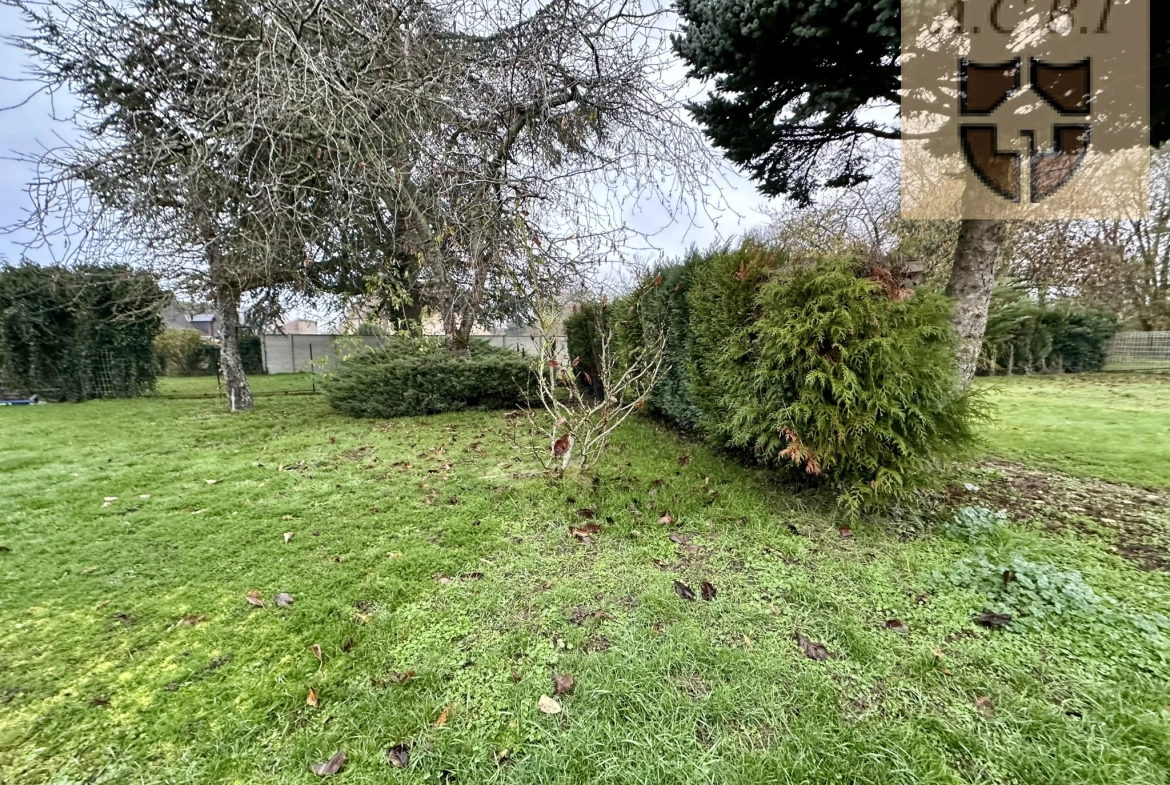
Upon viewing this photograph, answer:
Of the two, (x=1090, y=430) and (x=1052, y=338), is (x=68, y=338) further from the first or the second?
(x=1052, y=338)

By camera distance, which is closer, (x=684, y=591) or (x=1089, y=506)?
(x=684, y=591)

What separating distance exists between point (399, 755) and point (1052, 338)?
60.6ft

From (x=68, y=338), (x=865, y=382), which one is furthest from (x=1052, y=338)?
(x=68, y=338)

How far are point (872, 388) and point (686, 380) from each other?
2.24 m

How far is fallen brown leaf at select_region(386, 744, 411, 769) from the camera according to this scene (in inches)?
55.1

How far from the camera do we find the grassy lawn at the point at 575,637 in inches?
55.7

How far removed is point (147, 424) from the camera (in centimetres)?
680

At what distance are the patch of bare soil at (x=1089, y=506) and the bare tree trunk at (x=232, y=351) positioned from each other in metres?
10.4

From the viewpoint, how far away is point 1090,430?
5531mm

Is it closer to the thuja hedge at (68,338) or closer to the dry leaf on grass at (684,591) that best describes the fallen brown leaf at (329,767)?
the dry leaf on grass at (684,591)

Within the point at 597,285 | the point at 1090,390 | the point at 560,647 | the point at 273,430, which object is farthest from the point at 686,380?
the point at 1090,390

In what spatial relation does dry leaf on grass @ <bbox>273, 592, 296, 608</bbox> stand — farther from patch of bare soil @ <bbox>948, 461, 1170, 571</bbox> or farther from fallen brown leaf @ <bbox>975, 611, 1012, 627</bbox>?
patch of bare soil @ <bbox>948, 461, 1170, 571</bbox>


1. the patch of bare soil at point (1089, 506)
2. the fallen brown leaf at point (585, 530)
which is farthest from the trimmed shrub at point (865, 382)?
the fallen brown leaf at point (585, 530)

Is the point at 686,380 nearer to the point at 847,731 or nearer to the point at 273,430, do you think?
the point at 847,731
